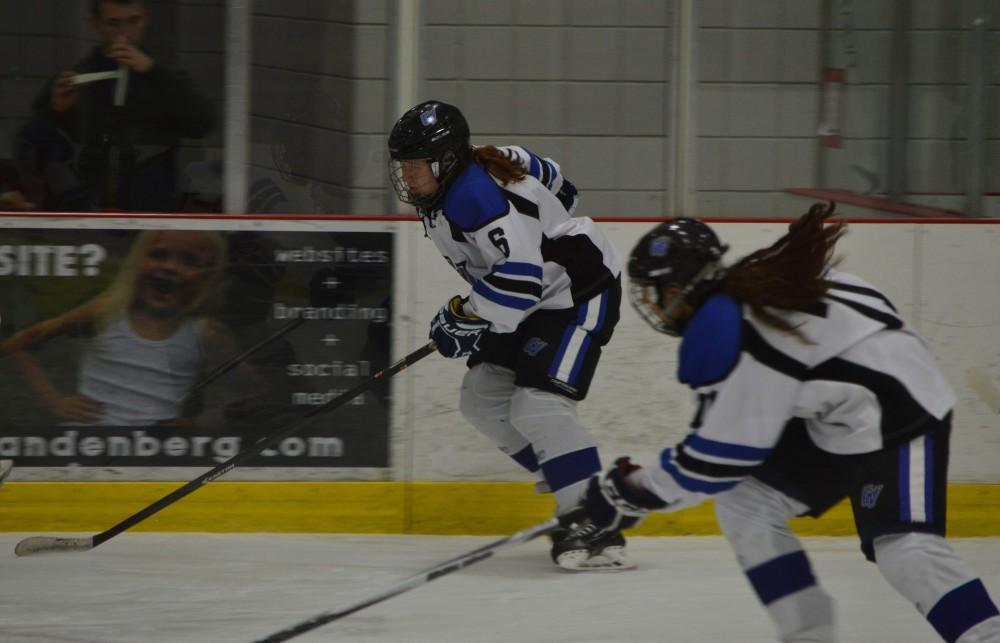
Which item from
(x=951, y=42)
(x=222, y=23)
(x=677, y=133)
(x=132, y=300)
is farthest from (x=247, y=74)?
(x=951, y=42)

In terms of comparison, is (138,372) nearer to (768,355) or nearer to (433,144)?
(433,144)

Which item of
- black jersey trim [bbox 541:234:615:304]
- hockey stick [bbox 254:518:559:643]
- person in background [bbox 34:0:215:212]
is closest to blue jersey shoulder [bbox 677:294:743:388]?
hockey stick [bbox 254:518:559:643]

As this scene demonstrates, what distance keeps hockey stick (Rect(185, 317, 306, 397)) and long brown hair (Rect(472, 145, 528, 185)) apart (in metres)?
0.85

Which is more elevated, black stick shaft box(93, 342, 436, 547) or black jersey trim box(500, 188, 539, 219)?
black jersey trim box(500, 188, 539, 219)

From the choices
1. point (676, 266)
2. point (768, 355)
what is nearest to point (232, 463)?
→ point (676, 266)

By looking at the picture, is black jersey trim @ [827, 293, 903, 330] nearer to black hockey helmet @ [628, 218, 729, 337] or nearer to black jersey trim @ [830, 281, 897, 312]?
black jersey trim @ [830, 281, 897, 312]

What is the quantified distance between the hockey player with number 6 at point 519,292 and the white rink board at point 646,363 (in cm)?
28

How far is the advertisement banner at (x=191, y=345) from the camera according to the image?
397 centimetres

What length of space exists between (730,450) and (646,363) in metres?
1.81

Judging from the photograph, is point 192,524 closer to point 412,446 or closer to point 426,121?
point 412,446

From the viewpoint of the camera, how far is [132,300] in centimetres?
399

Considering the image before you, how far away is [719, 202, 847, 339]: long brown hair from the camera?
7.27ft

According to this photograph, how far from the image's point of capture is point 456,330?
346cm

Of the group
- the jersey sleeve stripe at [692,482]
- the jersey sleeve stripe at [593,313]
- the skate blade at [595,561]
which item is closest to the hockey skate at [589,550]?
the skate blade at [595,561]
